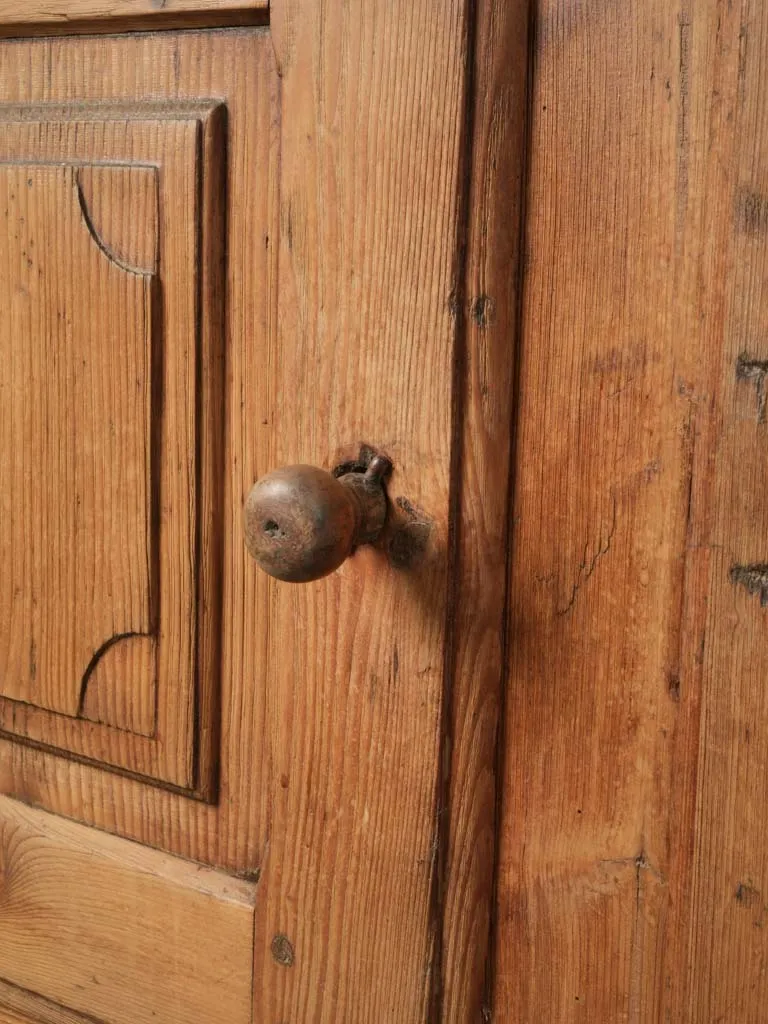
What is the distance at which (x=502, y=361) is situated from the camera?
0.50m

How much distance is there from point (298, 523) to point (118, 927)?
13.8 inches

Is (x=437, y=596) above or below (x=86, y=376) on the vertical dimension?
below

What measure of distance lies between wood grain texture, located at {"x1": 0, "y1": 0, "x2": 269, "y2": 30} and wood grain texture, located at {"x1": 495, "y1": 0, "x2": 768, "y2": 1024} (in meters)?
0.18

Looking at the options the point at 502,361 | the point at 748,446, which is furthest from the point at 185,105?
the point at 748,446

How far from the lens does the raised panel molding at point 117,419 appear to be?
1.94 ft

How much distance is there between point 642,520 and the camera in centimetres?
48

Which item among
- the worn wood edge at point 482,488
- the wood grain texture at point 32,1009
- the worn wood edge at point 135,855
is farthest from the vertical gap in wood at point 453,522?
the wood grain texture at point 32,1009

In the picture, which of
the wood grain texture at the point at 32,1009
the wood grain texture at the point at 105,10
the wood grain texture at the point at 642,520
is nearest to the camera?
the wood grain texture at the point at 642,520

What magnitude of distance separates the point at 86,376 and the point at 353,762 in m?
0.28

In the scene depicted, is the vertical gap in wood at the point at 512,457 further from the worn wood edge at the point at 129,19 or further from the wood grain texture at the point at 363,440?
the worn wood edge at the point at 129,19

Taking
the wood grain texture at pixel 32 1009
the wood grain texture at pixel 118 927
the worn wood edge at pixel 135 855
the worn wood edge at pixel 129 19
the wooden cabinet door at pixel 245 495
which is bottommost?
the wood grain texture at pixel 32 1009

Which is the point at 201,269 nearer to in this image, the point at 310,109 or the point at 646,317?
the point at 310,109

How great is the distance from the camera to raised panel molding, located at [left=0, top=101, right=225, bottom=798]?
1.94 feet

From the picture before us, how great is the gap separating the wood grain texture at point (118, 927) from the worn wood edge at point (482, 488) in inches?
5.6
